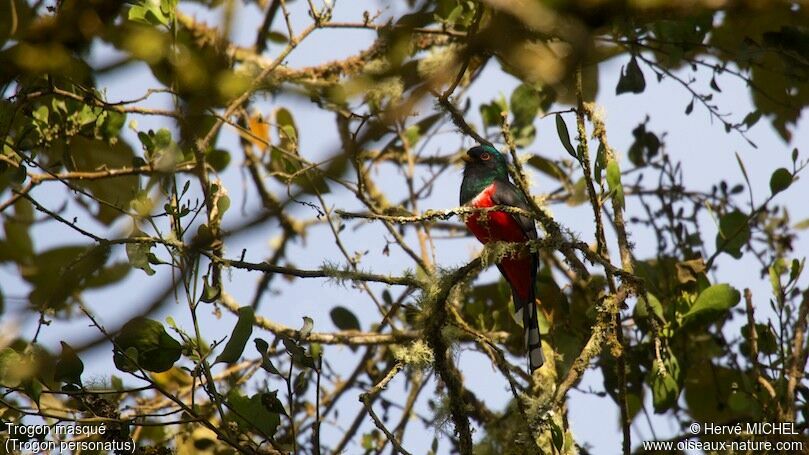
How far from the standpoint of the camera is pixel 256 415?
268 centimetres

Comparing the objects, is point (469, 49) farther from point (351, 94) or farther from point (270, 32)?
point (270, 32)

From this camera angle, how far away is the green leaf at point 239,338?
252 cm

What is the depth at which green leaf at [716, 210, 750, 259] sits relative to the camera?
3.63m

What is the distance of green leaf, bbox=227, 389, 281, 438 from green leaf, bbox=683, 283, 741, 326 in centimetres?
161

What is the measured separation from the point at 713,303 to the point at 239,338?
5.85 ft

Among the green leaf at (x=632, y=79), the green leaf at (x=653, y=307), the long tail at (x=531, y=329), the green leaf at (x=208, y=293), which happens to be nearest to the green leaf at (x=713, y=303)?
the green leaf at (x=653, y=307)

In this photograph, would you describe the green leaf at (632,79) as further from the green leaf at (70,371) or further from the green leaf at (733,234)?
the green leaf at (70,371)

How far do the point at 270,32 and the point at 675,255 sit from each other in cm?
244

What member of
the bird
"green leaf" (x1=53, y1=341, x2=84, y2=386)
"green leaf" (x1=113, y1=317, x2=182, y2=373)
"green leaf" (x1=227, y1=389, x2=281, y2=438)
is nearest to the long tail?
the bird

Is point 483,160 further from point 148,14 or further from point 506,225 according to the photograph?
point 148,14

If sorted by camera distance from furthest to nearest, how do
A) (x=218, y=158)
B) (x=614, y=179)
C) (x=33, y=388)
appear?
(x=218, y=158) < (x=614, y=179) < (x=33, y=388)

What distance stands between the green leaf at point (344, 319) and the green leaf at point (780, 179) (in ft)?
6.21

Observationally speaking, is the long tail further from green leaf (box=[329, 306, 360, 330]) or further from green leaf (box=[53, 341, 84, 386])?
green leaf (box=[53, 341, 84, 386])

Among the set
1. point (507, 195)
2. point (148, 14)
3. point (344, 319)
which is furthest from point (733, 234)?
point (148, 14)
